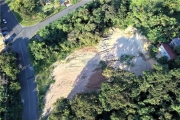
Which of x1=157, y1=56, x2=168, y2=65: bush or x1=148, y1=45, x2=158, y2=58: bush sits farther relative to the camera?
x1=148, y1=45, x2=158, y2=58: bush

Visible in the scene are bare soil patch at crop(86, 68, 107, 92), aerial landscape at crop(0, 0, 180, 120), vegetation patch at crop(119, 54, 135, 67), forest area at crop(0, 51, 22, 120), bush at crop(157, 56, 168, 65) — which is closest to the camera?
aerial landscape at crop(0, 0, 180, 120)

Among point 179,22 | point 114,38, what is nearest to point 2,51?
point 114,38

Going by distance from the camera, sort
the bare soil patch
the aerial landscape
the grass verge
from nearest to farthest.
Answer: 1. the aerial landscape
2. the bare soil patch
3. the grass verge

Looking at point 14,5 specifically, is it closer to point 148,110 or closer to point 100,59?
point 100,59

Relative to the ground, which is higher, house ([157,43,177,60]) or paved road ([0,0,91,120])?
paved road ([0,0,91,120])

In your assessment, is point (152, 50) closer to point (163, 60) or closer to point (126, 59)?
point (163, 60)

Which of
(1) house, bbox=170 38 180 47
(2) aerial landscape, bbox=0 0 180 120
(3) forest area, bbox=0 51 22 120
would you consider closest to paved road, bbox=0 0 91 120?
(2) aerial landscape, bbox=0 0 180 120

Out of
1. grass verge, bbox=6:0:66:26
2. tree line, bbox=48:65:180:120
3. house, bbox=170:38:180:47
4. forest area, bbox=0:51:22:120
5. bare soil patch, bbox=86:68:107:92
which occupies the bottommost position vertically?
bare soil patch, bbox=86:68:107:92

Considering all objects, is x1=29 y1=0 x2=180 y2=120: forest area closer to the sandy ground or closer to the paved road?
the sandy ground
